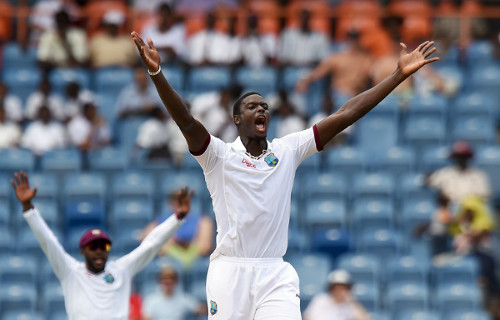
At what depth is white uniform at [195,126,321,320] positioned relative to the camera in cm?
855

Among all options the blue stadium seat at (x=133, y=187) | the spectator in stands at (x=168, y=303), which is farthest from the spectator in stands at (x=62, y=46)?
the spectator in stands at (x=168, y=303)

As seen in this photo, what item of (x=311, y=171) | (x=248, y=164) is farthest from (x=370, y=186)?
(x=248, y=164)

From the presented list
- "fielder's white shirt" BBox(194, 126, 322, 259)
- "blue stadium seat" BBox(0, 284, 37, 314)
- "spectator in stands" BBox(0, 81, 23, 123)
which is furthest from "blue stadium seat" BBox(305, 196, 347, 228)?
"fielder's white shirt" BBox(194, 126, 322, 259)

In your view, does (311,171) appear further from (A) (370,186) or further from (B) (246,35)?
(B) (246,35)

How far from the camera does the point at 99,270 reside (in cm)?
1083

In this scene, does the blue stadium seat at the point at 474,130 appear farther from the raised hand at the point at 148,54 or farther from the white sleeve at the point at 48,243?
the raised hand at the point at 148,54

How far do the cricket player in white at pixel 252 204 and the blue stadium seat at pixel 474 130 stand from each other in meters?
8.83

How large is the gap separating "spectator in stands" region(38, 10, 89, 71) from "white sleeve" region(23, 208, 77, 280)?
8.44 metres

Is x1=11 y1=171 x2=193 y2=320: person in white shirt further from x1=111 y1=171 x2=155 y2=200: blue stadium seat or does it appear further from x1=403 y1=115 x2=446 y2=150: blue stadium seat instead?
x1=403 y1=115 x2=446 y2=150: blue stadium seat

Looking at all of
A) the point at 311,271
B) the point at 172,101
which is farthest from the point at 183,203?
the point at 311,271

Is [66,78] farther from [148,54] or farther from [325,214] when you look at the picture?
[148,54]

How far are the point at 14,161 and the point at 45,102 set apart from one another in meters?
1.22

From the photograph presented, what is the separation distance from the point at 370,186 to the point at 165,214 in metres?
2.75

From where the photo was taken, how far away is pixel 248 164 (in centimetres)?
870
